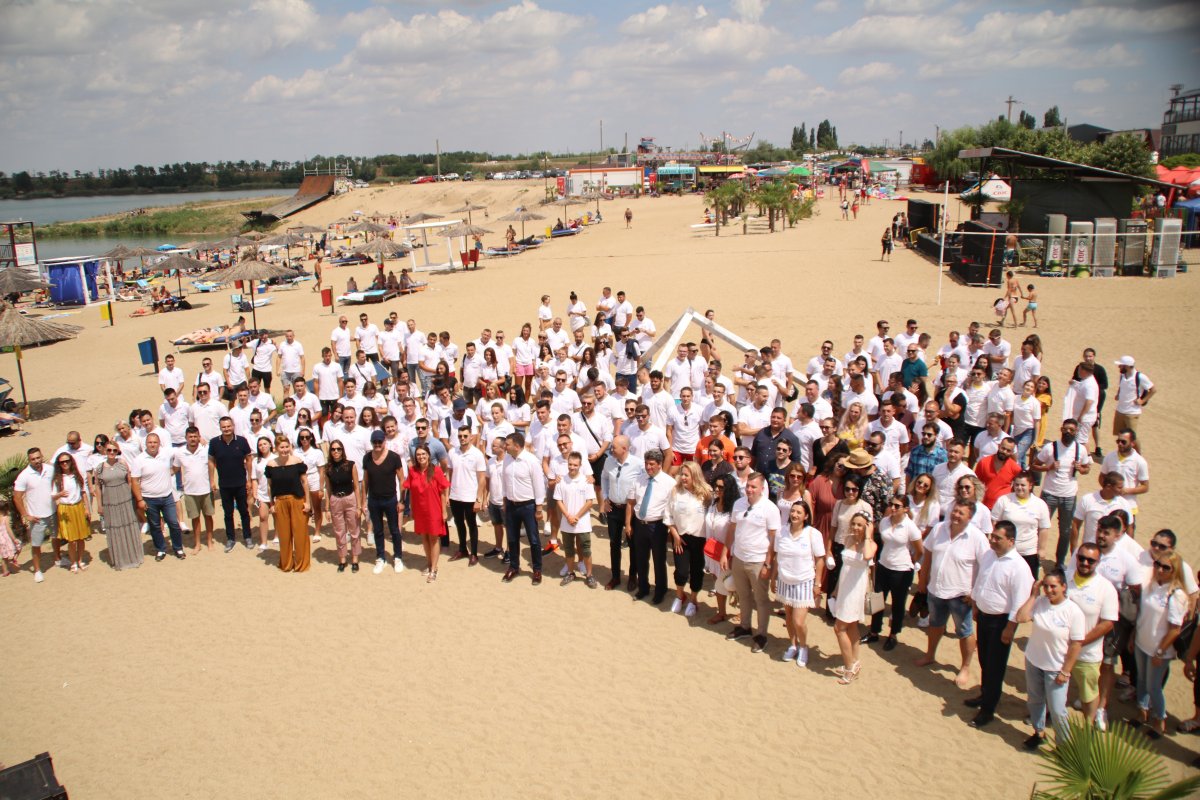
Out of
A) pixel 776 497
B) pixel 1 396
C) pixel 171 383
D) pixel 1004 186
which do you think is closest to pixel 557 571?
pixel 776 497

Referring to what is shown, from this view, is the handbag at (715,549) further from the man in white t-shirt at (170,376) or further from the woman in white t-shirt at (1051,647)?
the man in white t-shirt at (170,376)

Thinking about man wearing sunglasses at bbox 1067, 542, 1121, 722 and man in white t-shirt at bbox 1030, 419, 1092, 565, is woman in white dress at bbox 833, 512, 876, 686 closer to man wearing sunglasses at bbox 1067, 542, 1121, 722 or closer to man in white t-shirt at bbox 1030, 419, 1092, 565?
man wearing sunglasses at bbox 1067, 542, 1121, 722

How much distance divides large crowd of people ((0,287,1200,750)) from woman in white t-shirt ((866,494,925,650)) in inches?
0.8

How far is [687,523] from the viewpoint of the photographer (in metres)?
7.20

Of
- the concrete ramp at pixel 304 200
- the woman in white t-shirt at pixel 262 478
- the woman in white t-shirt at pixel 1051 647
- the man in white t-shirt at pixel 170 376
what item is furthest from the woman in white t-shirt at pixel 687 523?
the concrete ramp at pixel 304 200

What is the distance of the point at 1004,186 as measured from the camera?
38000mm

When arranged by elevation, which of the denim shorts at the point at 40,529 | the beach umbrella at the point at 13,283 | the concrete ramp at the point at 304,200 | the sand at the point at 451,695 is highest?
the concrete ramp at the point at 304,200

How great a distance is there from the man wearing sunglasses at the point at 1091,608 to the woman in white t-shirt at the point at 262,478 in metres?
7.77

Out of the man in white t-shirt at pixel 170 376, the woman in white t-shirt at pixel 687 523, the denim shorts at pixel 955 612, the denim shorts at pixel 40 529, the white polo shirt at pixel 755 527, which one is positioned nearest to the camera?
the denim shorts at pixel 955 612

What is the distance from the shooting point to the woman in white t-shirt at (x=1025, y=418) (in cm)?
899

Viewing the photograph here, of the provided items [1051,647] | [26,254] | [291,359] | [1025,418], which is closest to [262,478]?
[291,359]

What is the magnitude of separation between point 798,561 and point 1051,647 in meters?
1.80

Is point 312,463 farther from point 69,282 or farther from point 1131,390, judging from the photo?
point 69,282

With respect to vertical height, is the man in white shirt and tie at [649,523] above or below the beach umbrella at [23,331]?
below
